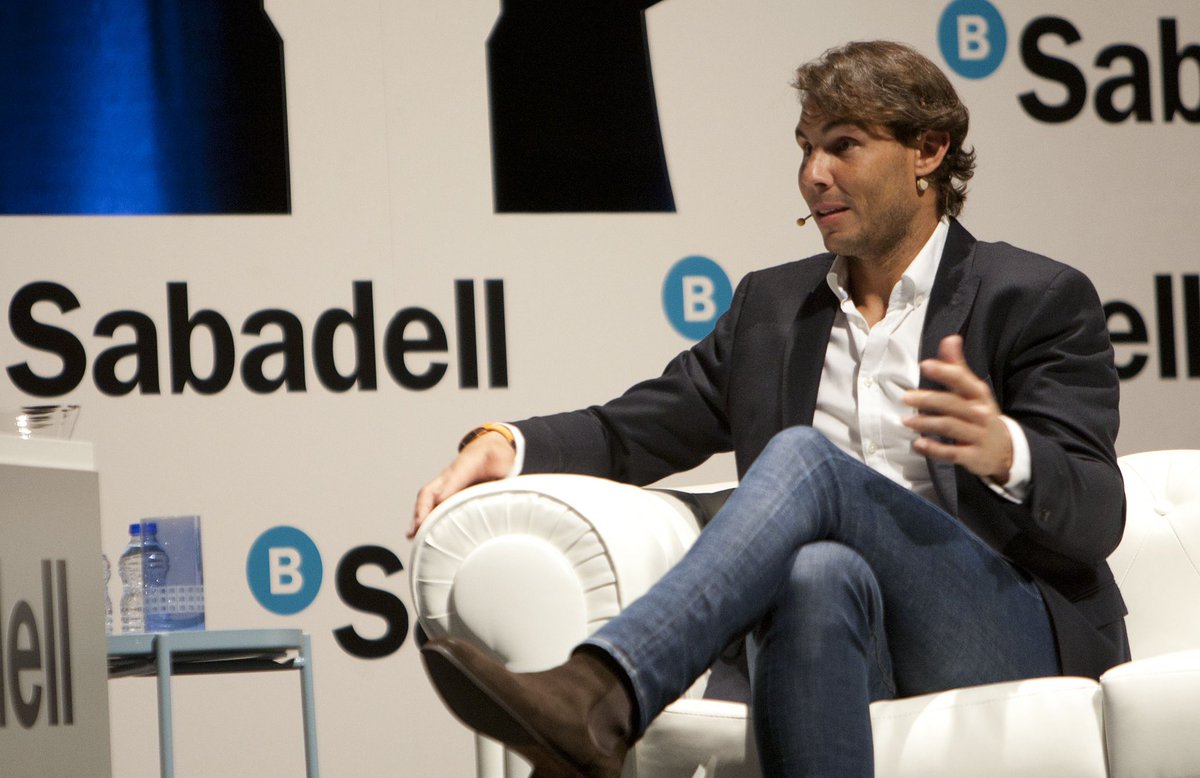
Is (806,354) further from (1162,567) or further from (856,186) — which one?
(1162,567)

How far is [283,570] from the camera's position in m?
3.04

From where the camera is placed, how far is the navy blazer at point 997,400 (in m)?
1.72

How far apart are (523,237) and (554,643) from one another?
1.66 m

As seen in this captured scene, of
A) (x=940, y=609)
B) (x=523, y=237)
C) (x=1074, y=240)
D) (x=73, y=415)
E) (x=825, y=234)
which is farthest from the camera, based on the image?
(x=1074, y=240)

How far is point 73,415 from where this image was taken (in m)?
1.32

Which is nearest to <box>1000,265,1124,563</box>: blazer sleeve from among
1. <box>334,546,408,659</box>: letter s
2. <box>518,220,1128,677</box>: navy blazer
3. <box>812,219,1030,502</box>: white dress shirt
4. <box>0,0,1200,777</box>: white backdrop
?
<box>518,220,1128,677</box>: navy blazer

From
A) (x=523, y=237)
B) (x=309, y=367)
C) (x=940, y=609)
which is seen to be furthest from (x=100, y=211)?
(x=940, y=609)

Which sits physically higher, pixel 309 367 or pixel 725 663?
pixel 309 367

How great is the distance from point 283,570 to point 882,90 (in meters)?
1.68

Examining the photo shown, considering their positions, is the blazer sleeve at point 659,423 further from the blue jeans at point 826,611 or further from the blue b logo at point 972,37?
the blue b logo at point 972,37

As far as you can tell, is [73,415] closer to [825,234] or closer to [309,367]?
[825,234]

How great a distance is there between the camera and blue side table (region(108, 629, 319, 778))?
7.74 ft

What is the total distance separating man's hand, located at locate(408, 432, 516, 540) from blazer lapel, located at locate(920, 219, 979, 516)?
1.87 feet

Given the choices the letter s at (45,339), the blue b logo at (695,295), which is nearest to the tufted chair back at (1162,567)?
the blue b logo at (695,295)
